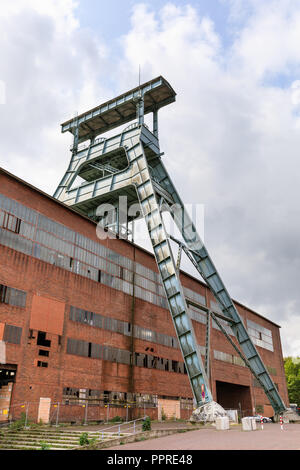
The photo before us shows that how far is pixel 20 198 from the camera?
23.8 m

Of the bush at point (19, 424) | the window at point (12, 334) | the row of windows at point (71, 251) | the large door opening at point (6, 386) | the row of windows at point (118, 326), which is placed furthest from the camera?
the row of windows at point (118, 326)

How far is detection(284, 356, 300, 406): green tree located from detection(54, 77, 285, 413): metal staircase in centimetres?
4920

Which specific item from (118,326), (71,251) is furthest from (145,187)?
(118,326)

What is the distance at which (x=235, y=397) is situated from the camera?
153 feet

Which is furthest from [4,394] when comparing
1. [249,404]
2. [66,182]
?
[249,404]

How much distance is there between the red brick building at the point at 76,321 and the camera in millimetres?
21672

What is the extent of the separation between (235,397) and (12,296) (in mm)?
34597

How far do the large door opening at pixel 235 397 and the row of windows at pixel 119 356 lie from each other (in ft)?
46.7

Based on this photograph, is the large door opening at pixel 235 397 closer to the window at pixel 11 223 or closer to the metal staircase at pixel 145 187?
the metal staircase at pixel 145 187

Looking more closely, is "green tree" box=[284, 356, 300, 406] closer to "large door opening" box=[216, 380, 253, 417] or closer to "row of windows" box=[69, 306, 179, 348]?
"large door opening" box=[216, 380, 253, 417]

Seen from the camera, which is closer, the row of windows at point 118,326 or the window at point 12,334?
the window at point 12,334

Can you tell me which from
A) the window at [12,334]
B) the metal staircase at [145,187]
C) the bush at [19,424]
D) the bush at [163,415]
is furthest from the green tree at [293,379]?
the window at [12,334]

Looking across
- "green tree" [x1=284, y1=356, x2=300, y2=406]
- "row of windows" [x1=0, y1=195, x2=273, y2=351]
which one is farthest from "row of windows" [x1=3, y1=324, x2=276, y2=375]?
A: "green tree" [x1=284, y1=356, x2=300, y2=406]
